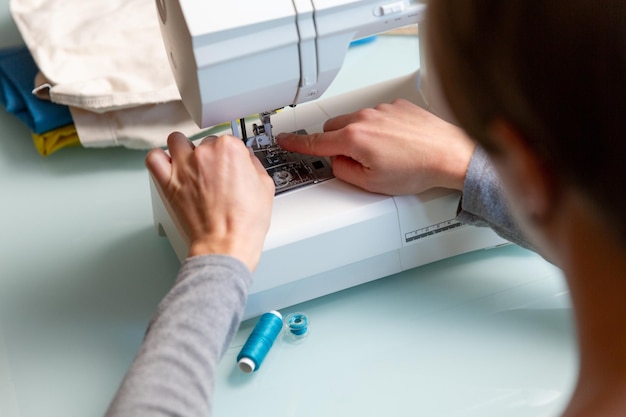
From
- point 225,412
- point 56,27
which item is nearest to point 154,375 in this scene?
point 225,412

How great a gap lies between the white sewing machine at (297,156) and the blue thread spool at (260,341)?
0.03 m

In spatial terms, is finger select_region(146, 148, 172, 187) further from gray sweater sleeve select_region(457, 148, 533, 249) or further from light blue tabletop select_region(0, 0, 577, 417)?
gray sweater sleeve select_region(457, 148, 533, 249)

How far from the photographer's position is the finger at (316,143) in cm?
114

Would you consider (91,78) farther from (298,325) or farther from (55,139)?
(298,325)

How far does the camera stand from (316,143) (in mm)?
1172

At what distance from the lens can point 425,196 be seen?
1.14 meters

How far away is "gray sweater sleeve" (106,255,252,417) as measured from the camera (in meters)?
0.75

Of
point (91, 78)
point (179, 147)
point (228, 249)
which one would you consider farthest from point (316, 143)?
point (91, 78)

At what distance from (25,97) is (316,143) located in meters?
0.69

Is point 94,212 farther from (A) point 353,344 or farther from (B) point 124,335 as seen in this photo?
(A) point 353,344

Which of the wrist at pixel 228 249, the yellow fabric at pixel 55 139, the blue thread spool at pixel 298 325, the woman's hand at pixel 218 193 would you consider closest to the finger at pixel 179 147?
the woman's hand at pixel 218 193

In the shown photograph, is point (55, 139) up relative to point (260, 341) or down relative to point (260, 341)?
up

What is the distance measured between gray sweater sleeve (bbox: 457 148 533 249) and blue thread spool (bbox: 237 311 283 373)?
0.33 m

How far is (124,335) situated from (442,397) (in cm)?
48
